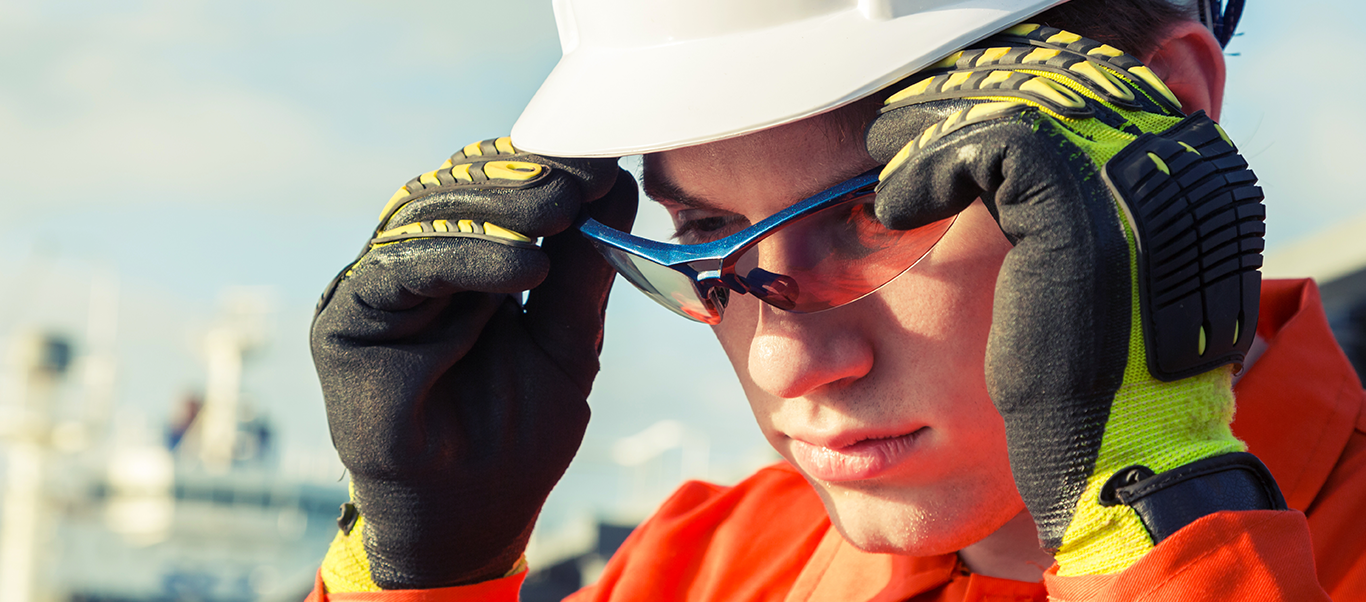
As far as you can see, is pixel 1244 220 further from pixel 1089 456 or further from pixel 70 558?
pixel 70 558

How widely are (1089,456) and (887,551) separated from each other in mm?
A: 443

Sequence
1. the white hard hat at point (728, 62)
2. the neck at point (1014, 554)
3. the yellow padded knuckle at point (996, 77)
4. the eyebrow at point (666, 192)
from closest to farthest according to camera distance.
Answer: the yellow padded knuckle at point (996, 77) → the white hard hat at point (728, 62) → the eyebrow at point (666, 192) → the neck at point (1014, 554)

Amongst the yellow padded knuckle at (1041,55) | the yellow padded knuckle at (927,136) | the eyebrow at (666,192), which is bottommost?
the eyebrow at (666,192)

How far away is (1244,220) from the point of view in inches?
47.0

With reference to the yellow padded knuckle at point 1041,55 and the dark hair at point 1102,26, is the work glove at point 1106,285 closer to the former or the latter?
the yellow padded knuckle at point 1041,55

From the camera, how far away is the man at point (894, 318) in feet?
3.75

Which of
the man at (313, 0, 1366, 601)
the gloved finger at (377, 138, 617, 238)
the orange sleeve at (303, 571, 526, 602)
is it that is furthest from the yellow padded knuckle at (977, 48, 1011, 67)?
the orange sleeve at (303, 571, 526, 602)

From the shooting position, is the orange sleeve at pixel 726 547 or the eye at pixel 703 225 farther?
the orange sleeve at pixel 726 547

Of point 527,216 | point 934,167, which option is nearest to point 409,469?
point 527,216

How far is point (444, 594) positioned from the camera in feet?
6.38

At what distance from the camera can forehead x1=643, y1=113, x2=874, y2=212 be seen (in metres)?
1.43

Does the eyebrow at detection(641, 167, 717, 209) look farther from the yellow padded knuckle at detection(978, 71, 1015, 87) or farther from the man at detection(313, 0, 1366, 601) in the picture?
the yellow padded knuckle at detection(978, 71, 1015, 87)

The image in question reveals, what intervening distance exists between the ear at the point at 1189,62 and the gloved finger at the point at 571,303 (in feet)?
3.24

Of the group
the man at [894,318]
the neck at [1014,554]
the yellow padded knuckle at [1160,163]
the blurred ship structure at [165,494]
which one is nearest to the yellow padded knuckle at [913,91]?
the man at [894,318]
